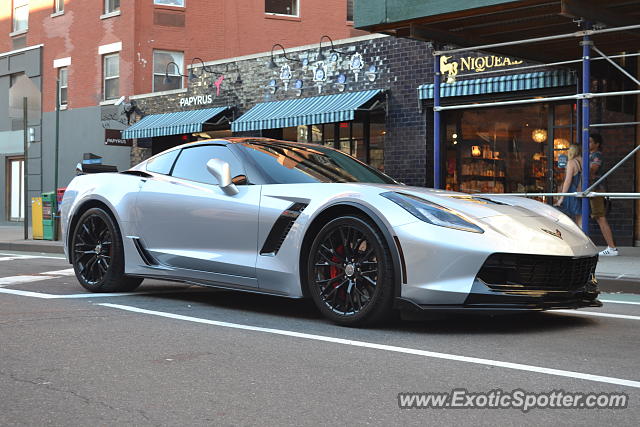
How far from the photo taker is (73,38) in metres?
27.6

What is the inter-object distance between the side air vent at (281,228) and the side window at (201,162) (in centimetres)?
69

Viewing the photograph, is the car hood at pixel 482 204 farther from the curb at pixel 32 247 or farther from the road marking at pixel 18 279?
the curb at pixel 32 247

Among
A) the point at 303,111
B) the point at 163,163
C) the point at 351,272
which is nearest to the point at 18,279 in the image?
the point at 163,163

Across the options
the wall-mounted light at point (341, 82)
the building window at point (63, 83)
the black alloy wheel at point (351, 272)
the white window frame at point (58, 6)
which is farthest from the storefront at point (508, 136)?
the white window frame at point (58, 6)

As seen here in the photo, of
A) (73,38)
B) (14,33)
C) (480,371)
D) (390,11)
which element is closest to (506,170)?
(390,11)

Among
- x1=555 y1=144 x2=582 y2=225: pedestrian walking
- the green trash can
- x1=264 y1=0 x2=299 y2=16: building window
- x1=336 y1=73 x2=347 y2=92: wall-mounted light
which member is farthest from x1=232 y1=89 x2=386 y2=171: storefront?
x1=264 y1=0 x2=299 y2=16: building window

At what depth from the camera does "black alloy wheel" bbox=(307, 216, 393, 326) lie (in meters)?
5.45

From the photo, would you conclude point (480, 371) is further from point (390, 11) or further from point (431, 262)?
point (390, 11)

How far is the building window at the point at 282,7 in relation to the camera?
28259 mm

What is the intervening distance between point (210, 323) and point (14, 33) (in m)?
27.5

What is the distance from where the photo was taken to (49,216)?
18.4 meters

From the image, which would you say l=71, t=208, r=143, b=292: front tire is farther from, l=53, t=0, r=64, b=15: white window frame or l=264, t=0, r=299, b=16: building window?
l=53, t=0, r=64, b=15: white window frame

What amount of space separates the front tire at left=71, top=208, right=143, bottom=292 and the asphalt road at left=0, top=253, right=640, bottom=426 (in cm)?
60

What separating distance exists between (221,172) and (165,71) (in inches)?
808
